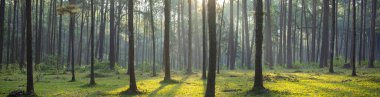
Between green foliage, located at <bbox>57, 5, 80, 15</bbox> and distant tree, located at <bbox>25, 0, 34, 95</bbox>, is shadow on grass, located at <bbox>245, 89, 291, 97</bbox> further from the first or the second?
green foliage, located at <bbox>57, 5, 80, 15</bbox>

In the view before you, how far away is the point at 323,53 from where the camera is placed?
5291 cm

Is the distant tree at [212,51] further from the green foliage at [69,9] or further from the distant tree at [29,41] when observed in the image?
the green foliage at [69,9]

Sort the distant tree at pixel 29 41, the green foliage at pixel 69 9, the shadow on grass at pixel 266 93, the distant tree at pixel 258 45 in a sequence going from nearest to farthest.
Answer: the distant tree at pixel 29 41 → the shadow on grass at pixel 266 93 → the distant tree at pixel 258 45 → the green foliage at pixel 69 9

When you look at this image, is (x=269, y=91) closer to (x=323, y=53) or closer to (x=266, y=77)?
(x=266, y=77)

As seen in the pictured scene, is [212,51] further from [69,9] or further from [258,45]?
[69,9]

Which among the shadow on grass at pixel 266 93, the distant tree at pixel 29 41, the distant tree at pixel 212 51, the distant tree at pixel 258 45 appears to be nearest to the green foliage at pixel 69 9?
the distant tree at pixel 29 41

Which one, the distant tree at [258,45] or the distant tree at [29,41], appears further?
the distant tree at [258,45]

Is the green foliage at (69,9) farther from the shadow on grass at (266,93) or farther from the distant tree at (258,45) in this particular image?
the shadow on grass at (266,93)

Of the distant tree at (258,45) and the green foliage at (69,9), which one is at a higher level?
the green foliage at (69,9)

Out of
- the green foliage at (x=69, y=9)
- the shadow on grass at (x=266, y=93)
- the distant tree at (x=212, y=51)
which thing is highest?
the green foliage at (x=69, y=9)

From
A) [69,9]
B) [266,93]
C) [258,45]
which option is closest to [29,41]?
[258,45]

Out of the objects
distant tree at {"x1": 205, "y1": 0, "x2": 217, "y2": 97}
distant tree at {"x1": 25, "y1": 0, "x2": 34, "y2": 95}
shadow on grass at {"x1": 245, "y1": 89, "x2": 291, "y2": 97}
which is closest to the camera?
distant tree at {"x1": 205, "y1": 0, "x2": 217, "y2": 97}

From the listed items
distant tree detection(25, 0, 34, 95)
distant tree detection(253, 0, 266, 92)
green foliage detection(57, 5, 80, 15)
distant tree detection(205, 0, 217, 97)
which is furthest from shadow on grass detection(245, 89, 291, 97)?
green foliage detection(57, 5, 80, 15)

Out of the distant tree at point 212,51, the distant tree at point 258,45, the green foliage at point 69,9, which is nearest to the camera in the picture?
the distant tree at point 212,51
